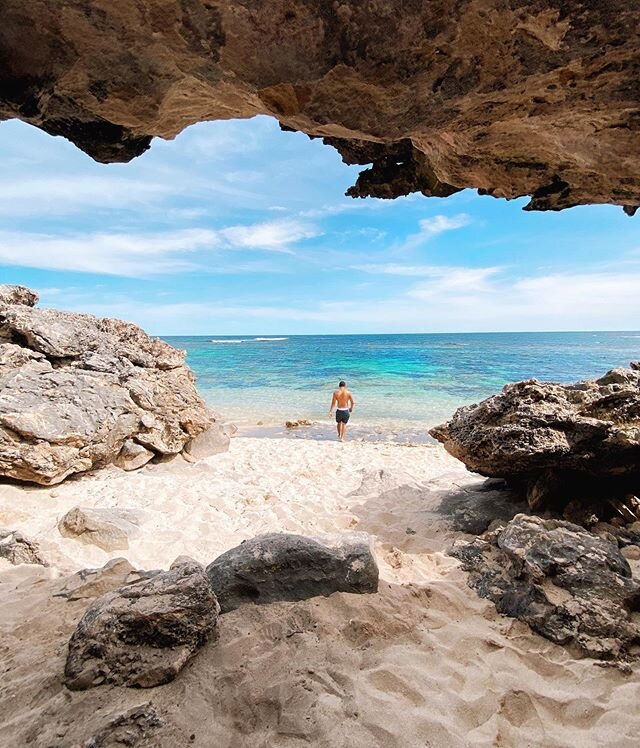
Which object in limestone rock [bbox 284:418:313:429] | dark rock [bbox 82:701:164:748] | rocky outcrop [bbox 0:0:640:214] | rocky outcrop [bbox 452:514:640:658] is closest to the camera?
rocky outcrop [bbox 0:0:640:214]

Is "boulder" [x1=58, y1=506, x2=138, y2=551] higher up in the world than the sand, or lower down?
lower down

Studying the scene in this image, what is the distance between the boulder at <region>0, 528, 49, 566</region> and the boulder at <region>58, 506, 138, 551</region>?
1.60 ft

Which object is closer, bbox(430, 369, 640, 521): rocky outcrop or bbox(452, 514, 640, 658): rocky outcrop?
bbox(452, 514, 640, 658): rocky outcrop

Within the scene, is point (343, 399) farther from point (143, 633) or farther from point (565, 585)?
point (143, 633)

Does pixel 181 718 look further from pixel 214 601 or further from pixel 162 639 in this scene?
pixel 214 601

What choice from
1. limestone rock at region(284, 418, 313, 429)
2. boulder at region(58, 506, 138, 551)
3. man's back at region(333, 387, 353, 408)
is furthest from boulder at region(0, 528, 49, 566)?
limestone rock at region(284, 418, 313, 429)

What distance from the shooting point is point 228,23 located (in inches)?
66.6

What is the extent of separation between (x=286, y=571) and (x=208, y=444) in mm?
6315

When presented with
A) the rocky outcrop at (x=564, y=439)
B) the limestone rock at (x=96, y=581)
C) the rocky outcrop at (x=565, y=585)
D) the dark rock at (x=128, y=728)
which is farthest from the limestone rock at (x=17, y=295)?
the rocky outcrop at (x=565, y=585)

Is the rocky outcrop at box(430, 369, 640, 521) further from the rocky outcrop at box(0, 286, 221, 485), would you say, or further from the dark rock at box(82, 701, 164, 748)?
the rocky outcrop at box(0, 286, 221, 485)

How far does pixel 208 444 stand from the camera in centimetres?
915

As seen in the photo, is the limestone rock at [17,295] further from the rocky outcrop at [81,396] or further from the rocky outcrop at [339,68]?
the rocky outcrop at [339,68]

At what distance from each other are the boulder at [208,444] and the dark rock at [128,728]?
6836 millimetres

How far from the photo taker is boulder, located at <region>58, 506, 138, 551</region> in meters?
4.63
